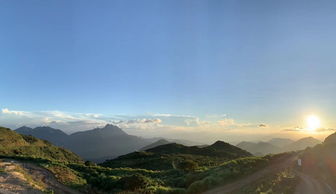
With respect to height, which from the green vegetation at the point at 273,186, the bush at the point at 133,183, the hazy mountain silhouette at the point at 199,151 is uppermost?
the green vegetation at the point at 273,186

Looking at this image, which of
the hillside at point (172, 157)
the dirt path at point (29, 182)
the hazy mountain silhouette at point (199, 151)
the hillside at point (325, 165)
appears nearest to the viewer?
the dirt path at point (29, 182)

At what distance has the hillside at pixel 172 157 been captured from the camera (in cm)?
8775

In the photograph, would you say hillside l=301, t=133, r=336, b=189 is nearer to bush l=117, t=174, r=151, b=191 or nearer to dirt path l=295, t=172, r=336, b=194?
dirt path l=295, t=172, r=336, b=194

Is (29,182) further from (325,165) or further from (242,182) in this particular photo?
(325,165)

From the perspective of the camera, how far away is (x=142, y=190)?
112 ft

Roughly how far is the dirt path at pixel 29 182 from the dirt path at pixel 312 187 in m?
26.1

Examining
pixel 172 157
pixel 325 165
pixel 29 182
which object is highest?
pixel 325 165

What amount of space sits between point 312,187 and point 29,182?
32.7m

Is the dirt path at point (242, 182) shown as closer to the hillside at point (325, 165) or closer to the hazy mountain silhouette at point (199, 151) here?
the hillside at point (325, 165)

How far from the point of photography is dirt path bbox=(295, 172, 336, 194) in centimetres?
3064

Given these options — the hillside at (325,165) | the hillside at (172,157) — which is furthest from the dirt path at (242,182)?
the hillside at (172,157)

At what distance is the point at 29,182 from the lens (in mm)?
32906

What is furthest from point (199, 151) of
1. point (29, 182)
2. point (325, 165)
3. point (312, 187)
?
point (29, 182)

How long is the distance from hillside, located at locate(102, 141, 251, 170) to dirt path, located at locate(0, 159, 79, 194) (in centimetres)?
4167
